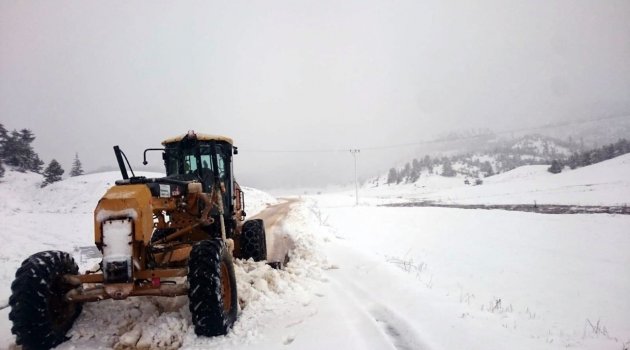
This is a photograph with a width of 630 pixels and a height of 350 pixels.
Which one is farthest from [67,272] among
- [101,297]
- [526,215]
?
[526,215]

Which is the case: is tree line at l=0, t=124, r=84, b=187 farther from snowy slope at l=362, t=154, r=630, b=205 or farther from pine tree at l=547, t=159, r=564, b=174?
pine tree at l=547, t=159, r=564, b=174

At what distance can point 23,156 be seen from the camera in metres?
44.2

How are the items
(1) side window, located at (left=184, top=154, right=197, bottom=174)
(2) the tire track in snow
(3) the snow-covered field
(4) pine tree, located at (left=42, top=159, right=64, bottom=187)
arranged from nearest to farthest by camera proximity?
(2) the tire track in snow < (3) the snow-covered field < (1) side window, located at (left=184, top=154, right=197, bottom=174) < (4) pine tree, located at (left=42, top=159, right=64, bottom=187)

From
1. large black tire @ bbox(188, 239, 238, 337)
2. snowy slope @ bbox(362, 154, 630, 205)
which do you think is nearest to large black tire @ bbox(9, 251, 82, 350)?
large black tire @ bbox(188, 239, 238, 337)

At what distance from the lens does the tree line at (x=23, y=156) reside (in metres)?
42.5

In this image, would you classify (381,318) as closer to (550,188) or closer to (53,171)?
(53,171)

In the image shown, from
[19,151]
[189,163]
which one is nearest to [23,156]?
[19,151]

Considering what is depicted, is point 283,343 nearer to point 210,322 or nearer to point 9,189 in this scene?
point 210,322

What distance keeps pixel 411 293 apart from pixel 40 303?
5.50 meters

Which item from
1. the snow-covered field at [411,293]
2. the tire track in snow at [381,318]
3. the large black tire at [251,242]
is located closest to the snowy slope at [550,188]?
the snow-covered field at [411,293]

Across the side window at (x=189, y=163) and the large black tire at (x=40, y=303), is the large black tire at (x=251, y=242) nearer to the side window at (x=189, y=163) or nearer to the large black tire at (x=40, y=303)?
the side window at (x=189, y=163)

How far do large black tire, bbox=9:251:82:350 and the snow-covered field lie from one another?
333 mm

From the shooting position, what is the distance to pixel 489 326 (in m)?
4.99

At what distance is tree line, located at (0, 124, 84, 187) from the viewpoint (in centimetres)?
4253
